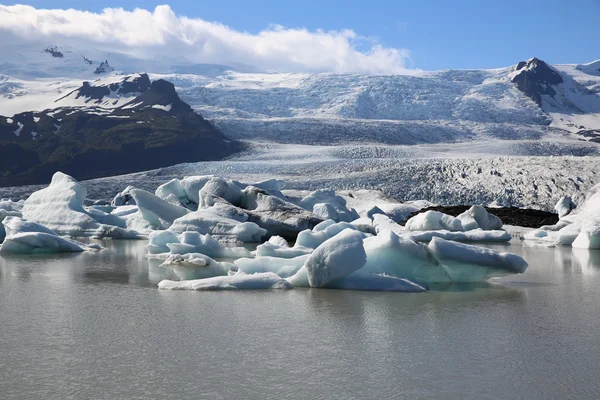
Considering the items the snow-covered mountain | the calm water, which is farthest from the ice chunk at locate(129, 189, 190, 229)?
the snow-covered mountain

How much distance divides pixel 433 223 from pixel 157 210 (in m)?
6.44

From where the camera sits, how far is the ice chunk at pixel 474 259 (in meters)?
6.53

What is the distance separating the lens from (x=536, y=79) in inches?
2844

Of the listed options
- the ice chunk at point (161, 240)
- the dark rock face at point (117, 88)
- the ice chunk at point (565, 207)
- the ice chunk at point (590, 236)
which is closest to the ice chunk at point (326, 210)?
the ice chunk at point (590, 236)

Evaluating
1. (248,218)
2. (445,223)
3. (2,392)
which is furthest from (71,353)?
(445,223)

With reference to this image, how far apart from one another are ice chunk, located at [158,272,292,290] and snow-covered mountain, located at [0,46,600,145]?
42049 millimetres

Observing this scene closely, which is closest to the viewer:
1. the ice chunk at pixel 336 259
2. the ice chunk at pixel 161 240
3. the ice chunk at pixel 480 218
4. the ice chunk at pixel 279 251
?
the ice chunk at pixel 336 259

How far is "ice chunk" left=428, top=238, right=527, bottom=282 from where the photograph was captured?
6531 mm

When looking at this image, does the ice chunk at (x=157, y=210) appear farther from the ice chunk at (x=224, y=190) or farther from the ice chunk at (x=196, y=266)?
the ice chunk at (x=196, y=266)

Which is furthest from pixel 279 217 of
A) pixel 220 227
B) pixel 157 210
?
pixel 157 210

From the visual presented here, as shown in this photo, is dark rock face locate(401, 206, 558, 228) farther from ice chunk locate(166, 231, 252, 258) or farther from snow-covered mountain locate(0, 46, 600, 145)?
snow-covered mountain locate(0, 46, 600, 145)

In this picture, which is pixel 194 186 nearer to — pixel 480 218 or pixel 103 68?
pixel 480 218

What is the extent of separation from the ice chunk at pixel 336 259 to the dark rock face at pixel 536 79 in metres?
65.2

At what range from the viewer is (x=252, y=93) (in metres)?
59.2
